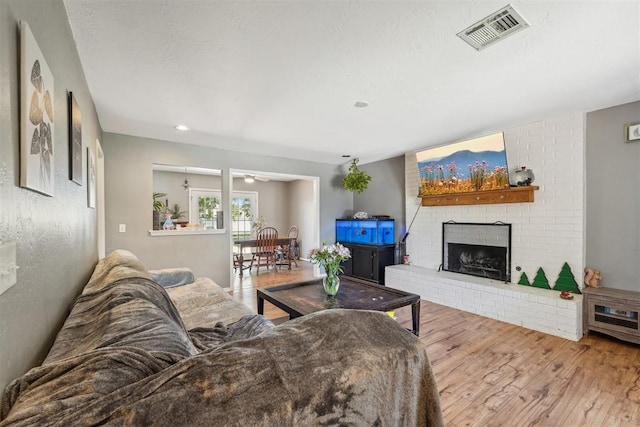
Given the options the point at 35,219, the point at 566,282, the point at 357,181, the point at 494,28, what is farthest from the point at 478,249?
the point at 35,219

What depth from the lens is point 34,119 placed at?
0.86 metres

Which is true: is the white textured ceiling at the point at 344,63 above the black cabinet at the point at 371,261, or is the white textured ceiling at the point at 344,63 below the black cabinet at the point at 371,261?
above

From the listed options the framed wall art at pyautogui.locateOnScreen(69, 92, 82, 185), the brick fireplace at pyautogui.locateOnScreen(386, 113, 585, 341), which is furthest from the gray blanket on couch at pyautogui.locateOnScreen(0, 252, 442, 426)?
the brick fireplace at pyautogui.locateOnScreen(386, 113, 585, 341)

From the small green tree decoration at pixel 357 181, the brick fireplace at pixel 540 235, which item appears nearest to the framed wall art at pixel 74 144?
the brick fireplace at pixel 540 235

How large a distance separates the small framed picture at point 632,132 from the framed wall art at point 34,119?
4.35 m

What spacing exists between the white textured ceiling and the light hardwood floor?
233 cm

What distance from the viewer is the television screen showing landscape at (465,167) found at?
139 inches

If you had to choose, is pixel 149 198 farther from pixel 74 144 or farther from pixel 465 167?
pixel 465 167

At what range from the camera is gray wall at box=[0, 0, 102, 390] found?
703 mm

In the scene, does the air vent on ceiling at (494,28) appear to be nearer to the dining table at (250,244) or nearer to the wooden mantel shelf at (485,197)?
the wooden mantel shelf at (485,197)

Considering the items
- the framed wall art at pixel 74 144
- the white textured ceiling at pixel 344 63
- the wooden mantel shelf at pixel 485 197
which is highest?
the white textured ceiling at pixel 344 63

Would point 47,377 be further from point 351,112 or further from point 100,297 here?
point 351,112

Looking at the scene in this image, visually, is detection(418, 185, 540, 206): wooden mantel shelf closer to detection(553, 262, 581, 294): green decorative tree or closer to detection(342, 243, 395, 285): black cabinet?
detection(553, 262, 581, 294): green decorative tree

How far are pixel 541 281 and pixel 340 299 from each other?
251cm
